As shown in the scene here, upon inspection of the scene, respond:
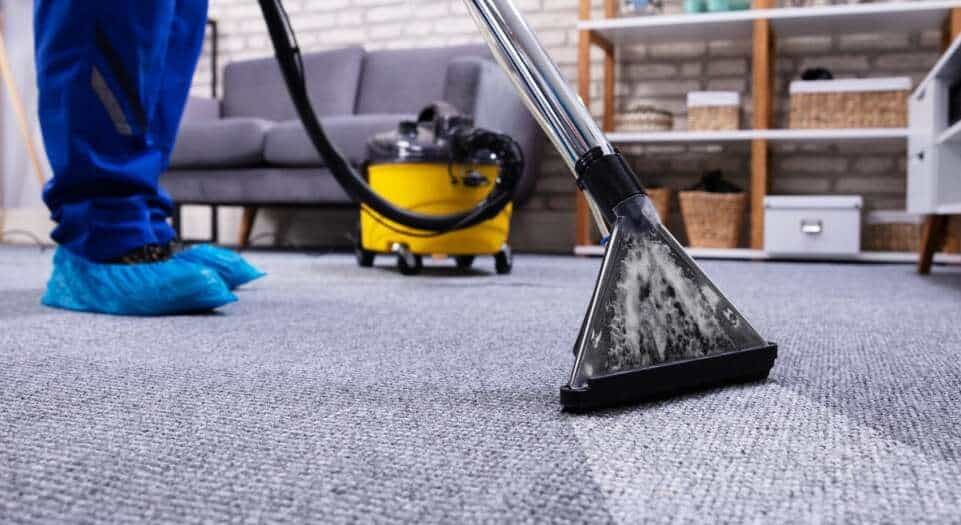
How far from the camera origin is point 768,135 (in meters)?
2.69

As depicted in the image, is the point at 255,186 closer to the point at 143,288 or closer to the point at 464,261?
the point at 464,261

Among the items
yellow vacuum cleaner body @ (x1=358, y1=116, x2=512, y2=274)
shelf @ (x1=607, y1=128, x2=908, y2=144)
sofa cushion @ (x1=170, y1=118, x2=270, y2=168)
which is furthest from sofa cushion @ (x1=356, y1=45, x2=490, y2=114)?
yellow vacuum cleaner body @ (x1=358, y1=116, x2=512, y2=274)

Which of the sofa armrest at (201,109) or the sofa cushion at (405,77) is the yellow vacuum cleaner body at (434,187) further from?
the sofa armrest at (201,109)

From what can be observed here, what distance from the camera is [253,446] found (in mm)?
492

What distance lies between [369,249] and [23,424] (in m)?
1.62

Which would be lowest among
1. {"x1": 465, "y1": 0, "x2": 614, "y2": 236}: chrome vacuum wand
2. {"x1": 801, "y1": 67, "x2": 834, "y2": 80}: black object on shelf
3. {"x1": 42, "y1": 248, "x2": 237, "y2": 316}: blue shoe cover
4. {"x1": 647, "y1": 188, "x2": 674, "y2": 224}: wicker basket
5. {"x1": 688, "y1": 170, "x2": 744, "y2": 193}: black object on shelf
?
A: {"x1": 42, "y1": 248, "x2": 237, "y2": 316}: blue shoe cover

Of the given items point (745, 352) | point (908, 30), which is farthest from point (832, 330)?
point (908, 30)

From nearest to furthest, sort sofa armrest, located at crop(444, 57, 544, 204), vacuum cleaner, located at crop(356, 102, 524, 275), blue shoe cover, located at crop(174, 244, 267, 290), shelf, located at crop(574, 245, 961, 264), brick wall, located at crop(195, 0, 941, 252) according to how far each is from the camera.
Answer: blue shoe cover, located at crop(174, 244, 267, 290) → vacuum cleaner, located at crop(356, 102, 524, 275) → shelf, located at crop(574, 245, 961, 264) → sofa armrest, located at crop(444, 57, 544, 204) → brick wall, located at crop(195, 0, 941, 252)

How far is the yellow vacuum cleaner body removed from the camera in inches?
75.6

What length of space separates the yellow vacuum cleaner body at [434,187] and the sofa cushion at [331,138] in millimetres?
724

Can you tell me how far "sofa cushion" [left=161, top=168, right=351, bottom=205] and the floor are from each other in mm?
1907

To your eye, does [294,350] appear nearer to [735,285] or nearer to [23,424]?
[23,424]

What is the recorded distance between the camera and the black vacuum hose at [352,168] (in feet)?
4.86

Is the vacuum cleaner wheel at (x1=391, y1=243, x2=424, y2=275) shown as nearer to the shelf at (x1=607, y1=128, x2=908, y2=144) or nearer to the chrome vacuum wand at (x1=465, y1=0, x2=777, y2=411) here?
the shelf at (x1=607, y1=128, x2=908, y2=144)
